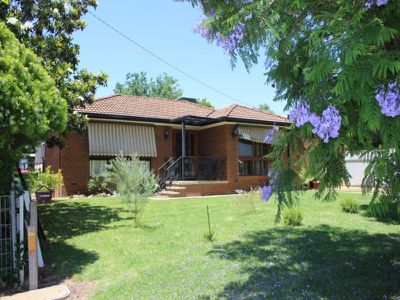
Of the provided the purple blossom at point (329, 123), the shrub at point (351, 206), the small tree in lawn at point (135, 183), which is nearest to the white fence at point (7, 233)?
the small tree in lawn at point (135, 183)

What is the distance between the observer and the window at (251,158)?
2184 cm

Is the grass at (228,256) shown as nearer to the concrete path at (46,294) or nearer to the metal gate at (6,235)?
the concrete path at (46,294)

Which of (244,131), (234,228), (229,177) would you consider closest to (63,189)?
(229,177)

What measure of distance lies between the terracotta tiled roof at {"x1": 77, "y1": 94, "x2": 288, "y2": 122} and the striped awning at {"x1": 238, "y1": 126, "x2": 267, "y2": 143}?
23.7 inches

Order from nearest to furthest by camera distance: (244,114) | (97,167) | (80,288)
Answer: (80,288)
(97,167)
(244,114)

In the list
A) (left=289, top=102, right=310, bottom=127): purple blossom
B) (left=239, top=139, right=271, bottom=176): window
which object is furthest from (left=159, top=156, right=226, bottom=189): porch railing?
(left=289, top=102, right=310, bottom=127): purple blossom

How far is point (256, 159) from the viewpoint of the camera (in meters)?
22.4

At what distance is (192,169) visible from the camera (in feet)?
67.9

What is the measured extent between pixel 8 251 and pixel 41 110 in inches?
94.2

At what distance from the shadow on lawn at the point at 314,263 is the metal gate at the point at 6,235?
351 cm

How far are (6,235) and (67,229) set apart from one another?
374 centimetres

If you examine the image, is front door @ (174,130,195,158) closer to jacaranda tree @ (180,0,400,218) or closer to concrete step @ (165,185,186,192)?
concrete step @ (165,185,186,192)

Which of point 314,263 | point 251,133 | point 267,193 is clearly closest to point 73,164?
point 251,133

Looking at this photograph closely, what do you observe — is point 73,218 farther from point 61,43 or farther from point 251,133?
point 251,133
